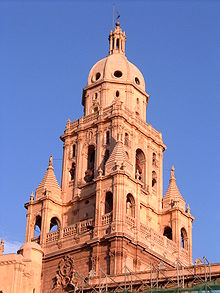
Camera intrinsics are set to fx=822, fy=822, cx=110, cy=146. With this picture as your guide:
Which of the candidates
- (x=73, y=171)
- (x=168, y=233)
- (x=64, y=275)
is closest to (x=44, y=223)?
(x=64, y=275)

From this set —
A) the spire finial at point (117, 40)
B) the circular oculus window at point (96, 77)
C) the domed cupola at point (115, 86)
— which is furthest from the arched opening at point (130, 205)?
the spire finial at point (117, 40)

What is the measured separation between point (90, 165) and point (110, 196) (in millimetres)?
7086

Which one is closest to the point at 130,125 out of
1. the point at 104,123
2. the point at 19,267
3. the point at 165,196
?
the point at 104,123

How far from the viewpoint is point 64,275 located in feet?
213

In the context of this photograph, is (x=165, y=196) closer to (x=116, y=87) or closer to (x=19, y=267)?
(x=116, y=87)

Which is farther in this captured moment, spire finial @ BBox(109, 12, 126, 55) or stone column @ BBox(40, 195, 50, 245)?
spire finial @ BBox(109, 12, 126, 55)

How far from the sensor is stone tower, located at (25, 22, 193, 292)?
64250mm

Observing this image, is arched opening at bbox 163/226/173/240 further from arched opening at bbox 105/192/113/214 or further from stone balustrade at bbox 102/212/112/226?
stone balustrade at bbox 102/212/112/226

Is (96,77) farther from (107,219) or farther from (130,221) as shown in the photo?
(130,221)

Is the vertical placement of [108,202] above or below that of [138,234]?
above

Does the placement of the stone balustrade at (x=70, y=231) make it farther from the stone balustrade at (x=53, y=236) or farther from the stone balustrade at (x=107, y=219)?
the stone balustrade at (x=107, y=219)

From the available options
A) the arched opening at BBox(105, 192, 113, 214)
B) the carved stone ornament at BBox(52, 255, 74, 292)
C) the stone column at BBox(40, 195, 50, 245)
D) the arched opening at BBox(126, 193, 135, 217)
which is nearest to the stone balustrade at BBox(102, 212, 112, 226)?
the arched opening at BBox(105, 192, 113, 214)

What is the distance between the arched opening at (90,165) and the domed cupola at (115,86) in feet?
13.7

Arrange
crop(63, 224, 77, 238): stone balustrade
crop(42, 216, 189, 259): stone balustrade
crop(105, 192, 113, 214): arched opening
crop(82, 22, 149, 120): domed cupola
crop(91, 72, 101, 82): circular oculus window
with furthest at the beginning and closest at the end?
crop(91, 72, 101, 82): circular oculus window → crop(82, 22, 149, 120): domed cupola → crop(63, 224, 77, 238): stone balustrade → crop(105, 192, 113, 214): arched opening → crop(42, 216, 189, 259): stone balustrade
